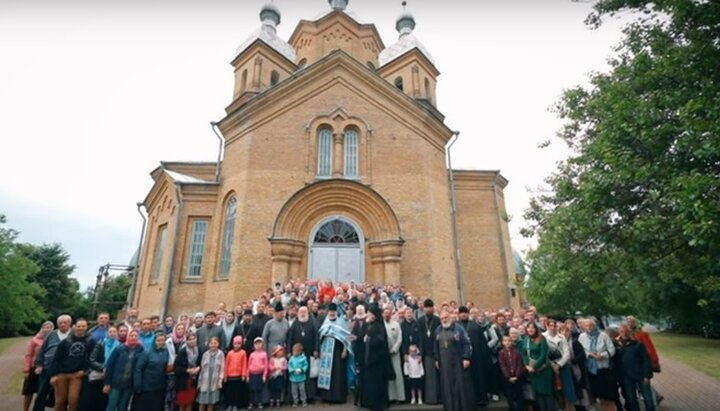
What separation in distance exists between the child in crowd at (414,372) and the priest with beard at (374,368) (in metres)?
0.39

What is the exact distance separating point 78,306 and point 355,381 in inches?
1400

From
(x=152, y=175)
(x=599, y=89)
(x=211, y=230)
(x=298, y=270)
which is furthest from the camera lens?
(x=152, y=175)

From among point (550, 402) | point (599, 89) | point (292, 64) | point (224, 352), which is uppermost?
point (292, 64)

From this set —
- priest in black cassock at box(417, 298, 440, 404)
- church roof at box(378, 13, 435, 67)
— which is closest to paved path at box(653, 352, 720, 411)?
priest in black cassock at box(417, 298, 440, 404)

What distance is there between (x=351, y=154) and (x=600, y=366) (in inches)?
439

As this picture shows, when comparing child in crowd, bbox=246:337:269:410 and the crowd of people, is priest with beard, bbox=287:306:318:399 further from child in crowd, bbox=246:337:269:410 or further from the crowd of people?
child in crowd, bbox=246:337:269:410

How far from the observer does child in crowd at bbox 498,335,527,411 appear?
6.35 meters

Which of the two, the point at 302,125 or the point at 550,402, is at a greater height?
the point at 302,125

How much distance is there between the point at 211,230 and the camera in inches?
606

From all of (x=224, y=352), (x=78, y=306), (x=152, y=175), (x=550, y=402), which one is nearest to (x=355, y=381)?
(x=224, y=352)

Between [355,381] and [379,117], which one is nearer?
[355,381]

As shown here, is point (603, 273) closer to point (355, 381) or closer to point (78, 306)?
point (355, 381)

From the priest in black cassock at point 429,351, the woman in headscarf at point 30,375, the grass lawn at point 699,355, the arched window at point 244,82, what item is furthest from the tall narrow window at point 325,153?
the grass lawn at point 699,355

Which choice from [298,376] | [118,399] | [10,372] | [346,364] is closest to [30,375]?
[118,399]
